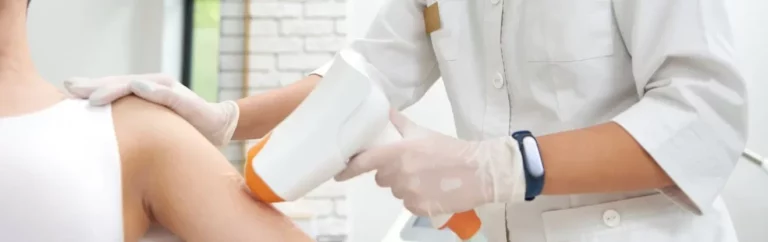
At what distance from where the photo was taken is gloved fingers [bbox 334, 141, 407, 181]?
0.83m

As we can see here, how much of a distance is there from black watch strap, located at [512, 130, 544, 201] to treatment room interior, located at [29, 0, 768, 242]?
3.44 feet

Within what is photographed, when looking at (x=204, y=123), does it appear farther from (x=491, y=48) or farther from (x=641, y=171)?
(x=641, y=171)

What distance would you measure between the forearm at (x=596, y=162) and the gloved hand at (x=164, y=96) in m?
0.55

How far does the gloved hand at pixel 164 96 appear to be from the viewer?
96 cm

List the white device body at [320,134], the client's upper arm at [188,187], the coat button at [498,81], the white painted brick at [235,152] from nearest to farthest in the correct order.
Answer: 1. the white device body at [320,134]
2. the client's upper arm at [188,187]
3. the coat button at [498,81]
4. the white painted brick at [235,152]

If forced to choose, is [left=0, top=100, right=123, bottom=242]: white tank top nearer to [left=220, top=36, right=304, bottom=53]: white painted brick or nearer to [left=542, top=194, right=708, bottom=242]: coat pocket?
[left=542, top=194, right=708, bottom=242]: coat pocket

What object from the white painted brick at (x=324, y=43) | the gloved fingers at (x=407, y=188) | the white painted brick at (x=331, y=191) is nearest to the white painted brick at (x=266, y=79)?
the white painted brick at (x=324, y=43)

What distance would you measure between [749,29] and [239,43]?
1.89 meters

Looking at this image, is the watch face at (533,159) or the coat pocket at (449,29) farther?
the coat pocket at (449,29)

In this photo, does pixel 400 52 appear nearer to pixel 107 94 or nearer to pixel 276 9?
pixel 107 94

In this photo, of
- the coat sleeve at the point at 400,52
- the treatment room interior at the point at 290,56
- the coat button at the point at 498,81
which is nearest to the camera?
the coat button at the point at 498,81

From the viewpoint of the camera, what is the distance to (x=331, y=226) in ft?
8.48

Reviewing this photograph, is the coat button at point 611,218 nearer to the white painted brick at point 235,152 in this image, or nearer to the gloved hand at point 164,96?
the gloved hand at point 164,96

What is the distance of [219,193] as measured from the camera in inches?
35.4
